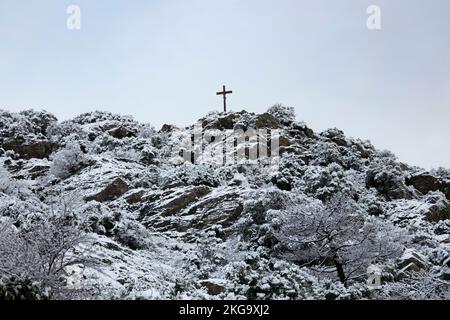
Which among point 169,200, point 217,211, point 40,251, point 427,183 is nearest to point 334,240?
point 217,211

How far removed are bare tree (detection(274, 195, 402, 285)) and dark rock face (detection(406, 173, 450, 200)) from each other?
1913 cm

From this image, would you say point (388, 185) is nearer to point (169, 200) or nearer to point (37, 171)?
point (169, 200)

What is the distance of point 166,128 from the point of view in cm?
4659

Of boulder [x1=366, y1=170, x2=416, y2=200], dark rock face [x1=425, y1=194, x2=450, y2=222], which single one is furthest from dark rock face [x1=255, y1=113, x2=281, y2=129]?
dark rock face [x1=425, y1=194, x2=450, y2=222]

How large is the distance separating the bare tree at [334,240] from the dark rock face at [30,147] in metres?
22.6

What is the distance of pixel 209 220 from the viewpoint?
25.0 m

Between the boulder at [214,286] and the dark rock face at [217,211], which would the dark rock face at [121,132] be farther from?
the boulder at [214,286]

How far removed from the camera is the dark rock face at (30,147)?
115 ft

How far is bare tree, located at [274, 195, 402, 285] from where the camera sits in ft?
60.3

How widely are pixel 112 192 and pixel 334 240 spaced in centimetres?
1478

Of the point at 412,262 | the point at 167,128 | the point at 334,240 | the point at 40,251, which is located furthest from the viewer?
the point at 167,128

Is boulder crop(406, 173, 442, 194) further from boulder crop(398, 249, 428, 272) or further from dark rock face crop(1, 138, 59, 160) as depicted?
dark rock face crop(1, 138, 59, 160)
